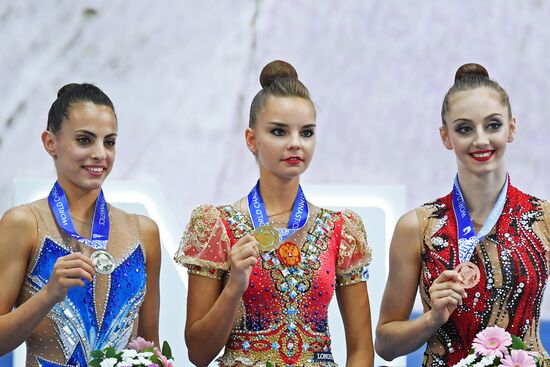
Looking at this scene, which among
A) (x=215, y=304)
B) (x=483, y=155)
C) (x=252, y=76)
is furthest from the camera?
(x=252, y=76)

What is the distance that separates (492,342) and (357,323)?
50cm

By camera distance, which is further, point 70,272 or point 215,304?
point 215,304

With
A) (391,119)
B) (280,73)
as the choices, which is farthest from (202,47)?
(280,73)

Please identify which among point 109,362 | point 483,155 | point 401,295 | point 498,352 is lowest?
point 109,362

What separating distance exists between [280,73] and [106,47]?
68.6 inches

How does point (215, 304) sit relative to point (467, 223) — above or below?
below

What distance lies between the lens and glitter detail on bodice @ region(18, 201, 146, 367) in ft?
10.4

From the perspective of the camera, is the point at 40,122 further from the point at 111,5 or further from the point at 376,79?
the point at 376,79

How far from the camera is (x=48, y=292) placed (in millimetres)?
2992

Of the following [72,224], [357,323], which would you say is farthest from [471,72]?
[72,224]

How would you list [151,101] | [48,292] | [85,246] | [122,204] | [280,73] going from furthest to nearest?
[151,101], [122,204], [280,73], [85,246], [48,292]

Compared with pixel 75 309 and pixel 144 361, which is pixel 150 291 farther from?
pixel 144 361

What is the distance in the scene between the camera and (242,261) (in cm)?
305

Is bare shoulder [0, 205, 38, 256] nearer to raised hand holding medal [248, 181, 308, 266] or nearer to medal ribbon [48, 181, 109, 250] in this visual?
medal ribbon [48, 181, 109, 250]
